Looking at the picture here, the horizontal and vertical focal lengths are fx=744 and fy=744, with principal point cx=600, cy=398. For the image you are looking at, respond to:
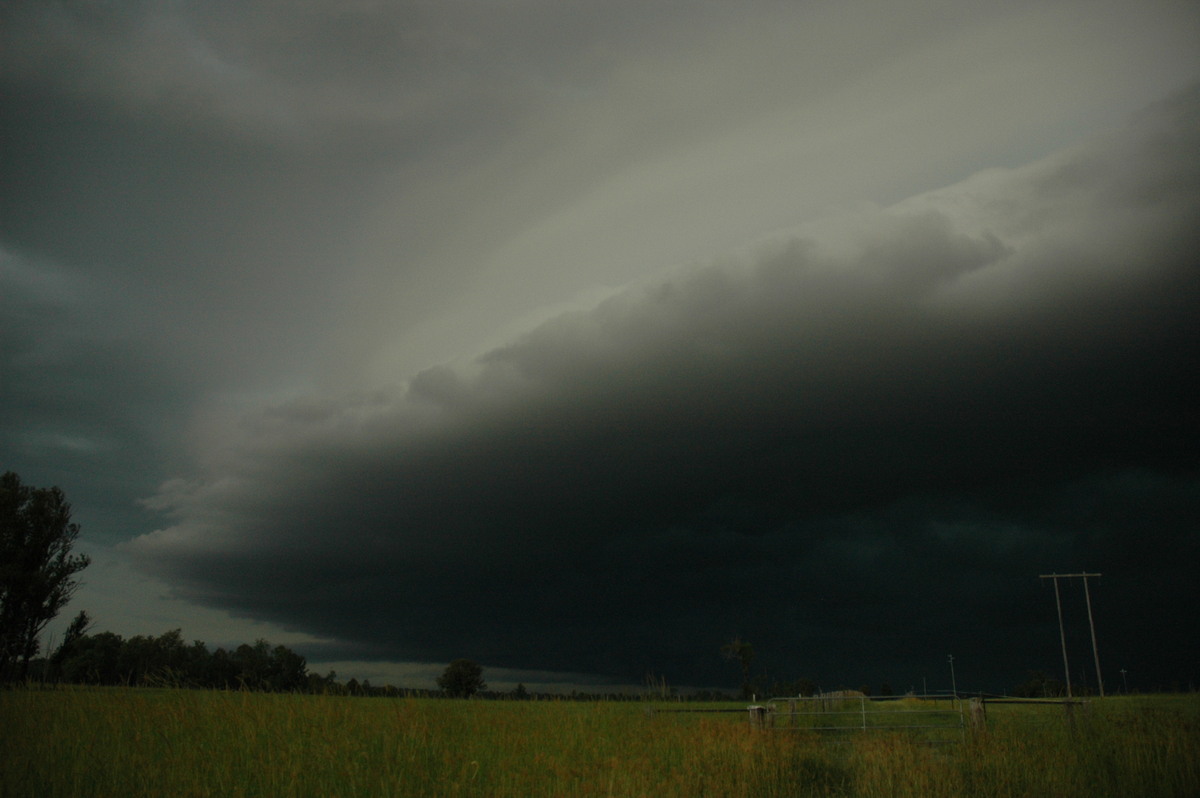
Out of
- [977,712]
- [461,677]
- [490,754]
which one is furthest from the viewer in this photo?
[461,677]

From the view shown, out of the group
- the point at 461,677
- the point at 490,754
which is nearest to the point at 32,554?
the point at 490,754

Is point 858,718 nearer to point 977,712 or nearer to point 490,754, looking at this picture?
point 977,712

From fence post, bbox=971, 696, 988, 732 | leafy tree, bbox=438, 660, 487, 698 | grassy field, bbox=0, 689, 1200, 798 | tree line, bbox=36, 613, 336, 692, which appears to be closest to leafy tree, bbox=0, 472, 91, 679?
tree line, bbox=36, 613, 336, 692

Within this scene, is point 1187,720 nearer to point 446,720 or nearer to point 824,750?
point 824,750

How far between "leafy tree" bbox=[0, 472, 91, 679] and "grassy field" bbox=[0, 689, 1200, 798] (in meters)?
26.0

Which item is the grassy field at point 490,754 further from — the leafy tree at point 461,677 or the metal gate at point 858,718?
the leafy tree at point 461,677

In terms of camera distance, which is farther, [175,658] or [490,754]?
[175,658]

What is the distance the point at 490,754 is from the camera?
54.2 ft

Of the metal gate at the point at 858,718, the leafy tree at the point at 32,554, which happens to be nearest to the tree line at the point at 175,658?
the leafy tree at the point at 32,554

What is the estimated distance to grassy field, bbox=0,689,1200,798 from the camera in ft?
41.8

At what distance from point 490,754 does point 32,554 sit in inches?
1553

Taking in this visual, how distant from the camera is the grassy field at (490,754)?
41.8ft

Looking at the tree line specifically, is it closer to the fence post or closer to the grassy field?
the grassy field

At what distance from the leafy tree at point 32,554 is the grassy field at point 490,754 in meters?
26.0
